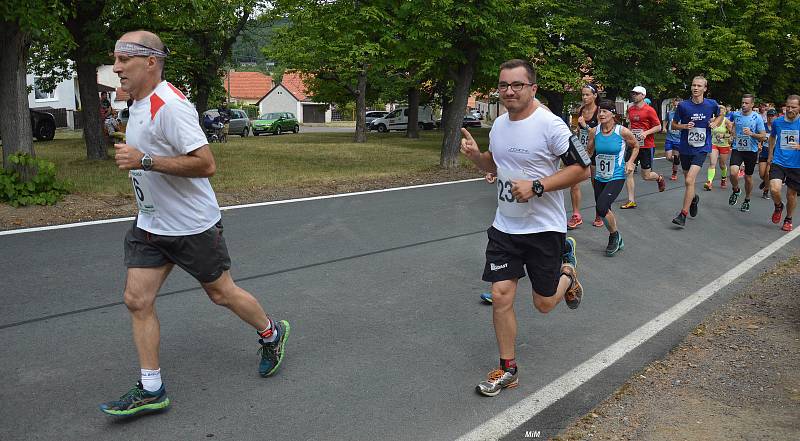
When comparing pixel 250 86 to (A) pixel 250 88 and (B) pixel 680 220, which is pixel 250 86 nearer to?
(A) pixel 250 88

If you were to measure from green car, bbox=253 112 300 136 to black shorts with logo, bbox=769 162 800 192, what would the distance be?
40845mm

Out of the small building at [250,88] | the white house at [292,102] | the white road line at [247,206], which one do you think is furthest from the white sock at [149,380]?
the small building at [250,88]

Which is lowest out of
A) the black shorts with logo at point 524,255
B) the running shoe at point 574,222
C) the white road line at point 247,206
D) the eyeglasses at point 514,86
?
the white road line at point 247,206

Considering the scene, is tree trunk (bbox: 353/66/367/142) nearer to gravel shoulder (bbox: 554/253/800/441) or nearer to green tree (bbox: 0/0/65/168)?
green tree (bbox: 0/0/65/168)

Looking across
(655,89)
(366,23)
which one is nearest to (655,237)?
(366,23)

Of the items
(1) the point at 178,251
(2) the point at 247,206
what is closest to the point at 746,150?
(2) the point at 247,206

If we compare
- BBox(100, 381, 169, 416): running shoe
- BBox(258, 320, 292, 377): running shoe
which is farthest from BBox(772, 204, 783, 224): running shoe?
BBox(100, 381, 169, 416): running shoe

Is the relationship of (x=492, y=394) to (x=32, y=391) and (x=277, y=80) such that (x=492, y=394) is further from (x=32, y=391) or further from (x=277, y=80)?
(x=277, y=80)

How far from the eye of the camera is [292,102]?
98.8m

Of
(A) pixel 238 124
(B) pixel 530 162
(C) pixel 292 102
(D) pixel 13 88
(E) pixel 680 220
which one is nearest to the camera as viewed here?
(B) pixel 530 162

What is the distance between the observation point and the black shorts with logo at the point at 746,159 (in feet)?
42.1

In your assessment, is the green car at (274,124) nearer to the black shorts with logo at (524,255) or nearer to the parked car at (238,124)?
the parked car at (238,124)

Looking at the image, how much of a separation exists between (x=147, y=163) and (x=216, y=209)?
21.8 inches

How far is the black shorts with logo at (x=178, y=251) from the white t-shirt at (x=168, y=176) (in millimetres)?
38
